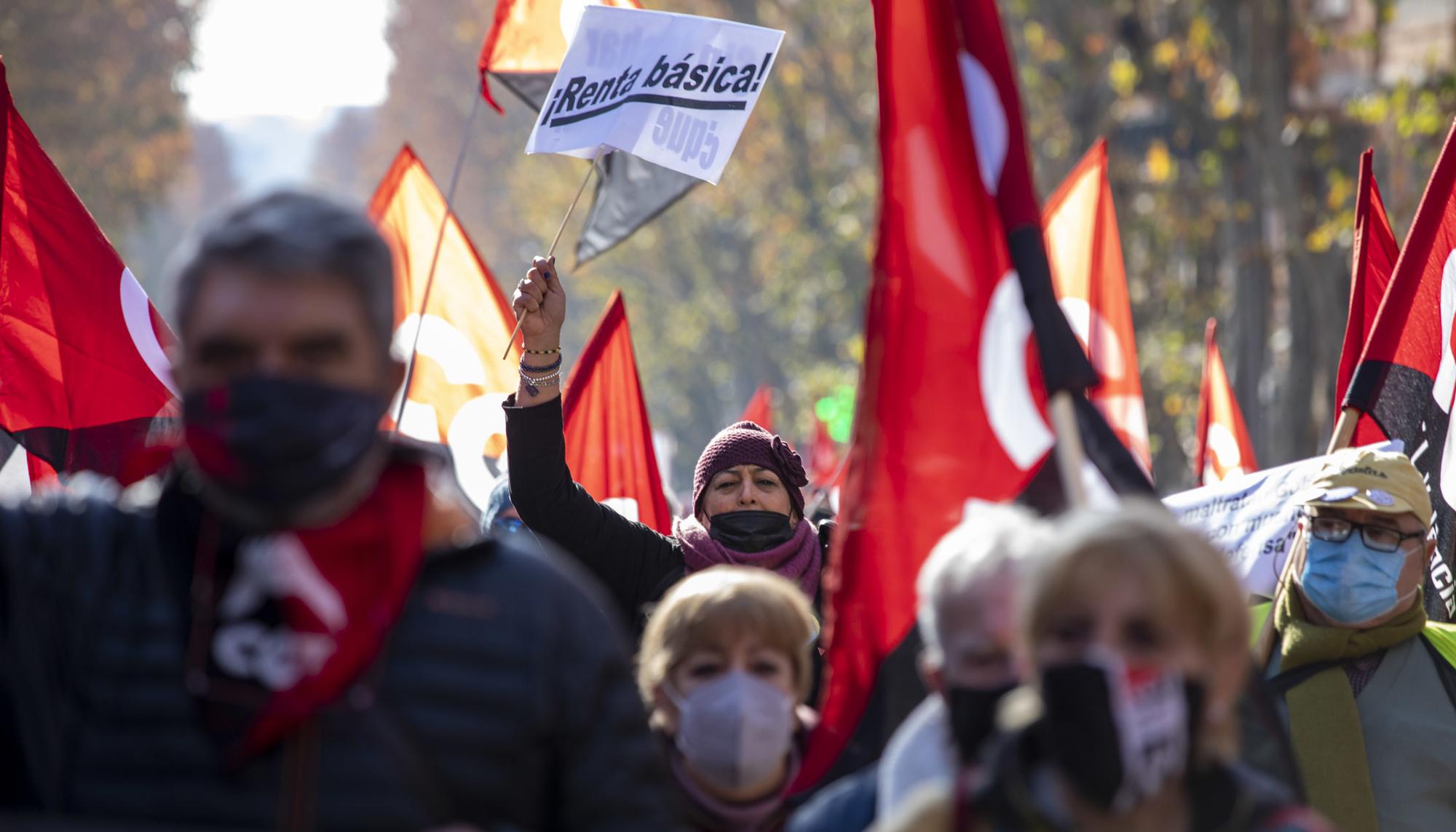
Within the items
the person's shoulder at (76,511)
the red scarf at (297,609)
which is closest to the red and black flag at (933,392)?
the red scarf at (297,609)

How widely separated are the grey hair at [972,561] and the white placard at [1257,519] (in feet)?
7.84

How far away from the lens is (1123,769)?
1.84 metres

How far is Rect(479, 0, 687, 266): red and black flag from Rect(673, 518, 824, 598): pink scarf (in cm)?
149

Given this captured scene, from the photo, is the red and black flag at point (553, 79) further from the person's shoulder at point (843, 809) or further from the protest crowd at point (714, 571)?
the person's shoulder at point (843, 809)

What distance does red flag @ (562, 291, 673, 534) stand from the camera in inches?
255

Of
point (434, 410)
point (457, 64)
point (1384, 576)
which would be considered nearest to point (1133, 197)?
point (434, 410)

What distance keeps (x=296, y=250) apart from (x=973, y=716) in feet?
3.05

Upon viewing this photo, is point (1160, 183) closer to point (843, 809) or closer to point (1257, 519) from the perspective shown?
point (1257, 519)

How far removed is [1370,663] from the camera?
4156 mm

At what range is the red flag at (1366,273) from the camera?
5199 millimetres

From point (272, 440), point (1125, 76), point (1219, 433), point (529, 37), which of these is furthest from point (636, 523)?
point (1125, 76)

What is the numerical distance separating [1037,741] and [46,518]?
42.0 inches

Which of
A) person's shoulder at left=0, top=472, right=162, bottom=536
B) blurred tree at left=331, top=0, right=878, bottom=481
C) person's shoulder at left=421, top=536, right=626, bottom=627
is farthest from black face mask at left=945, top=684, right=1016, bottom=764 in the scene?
blurred tree at left=331, top=0, right=878, bottom=481

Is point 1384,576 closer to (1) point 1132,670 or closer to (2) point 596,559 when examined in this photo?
(2) point 596,559
